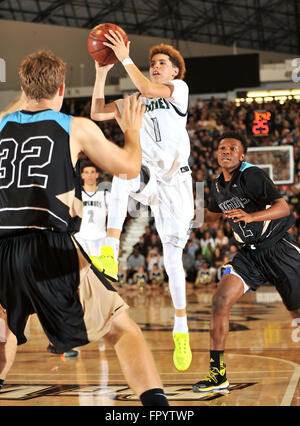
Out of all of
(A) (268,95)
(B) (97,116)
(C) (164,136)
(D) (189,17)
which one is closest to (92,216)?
(C) (164,136)

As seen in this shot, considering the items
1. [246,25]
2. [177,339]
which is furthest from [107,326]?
[246,25]

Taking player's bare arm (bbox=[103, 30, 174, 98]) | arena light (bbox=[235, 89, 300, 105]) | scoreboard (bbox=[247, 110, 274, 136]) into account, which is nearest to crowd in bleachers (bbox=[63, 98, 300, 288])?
scoreboard (bbox=[247, 110, 274, 136])

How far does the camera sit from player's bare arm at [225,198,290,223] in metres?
5.09

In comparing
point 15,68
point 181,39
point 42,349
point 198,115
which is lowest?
point 42,349

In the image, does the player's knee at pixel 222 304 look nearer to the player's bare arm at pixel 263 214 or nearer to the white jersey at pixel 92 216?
the player's bare arm at pixel 263 214

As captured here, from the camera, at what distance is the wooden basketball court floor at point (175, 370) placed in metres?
5.03

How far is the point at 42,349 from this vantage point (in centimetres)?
806

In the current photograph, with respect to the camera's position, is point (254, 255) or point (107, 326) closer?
point (107, 326)

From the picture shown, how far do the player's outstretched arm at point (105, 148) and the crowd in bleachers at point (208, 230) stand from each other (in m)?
9.02

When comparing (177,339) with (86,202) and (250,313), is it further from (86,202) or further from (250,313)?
(250,313)

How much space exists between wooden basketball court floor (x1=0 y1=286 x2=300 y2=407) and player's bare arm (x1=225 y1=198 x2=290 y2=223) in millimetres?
1440

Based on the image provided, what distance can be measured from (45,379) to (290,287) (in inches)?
99.2

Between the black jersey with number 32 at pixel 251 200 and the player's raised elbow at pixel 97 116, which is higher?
the player's raised elbow at pixel 97 116

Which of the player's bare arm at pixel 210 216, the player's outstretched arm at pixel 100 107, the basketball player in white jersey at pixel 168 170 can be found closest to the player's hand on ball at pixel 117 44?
the player's outstretched arm at pixel 100 107
